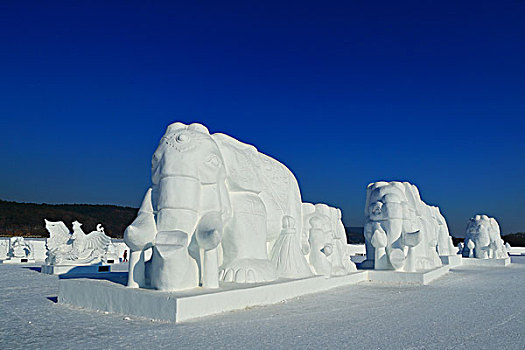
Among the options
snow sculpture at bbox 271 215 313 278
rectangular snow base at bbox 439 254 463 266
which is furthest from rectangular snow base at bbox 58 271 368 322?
rectangular snow base at bbox 439 254 463 266

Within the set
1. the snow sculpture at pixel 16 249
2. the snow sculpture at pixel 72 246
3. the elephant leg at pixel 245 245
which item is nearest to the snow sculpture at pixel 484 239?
the elephant leg at pixel 245 245

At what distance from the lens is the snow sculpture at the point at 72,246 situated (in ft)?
39.9

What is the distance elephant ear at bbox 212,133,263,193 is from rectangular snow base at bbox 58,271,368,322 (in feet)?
5.48

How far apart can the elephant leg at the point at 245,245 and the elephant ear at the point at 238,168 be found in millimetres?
198

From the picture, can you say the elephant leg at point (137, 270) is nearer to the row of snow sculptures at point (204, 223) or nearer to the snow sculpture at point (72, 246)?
the row of snow sculptures at point (204, 223)

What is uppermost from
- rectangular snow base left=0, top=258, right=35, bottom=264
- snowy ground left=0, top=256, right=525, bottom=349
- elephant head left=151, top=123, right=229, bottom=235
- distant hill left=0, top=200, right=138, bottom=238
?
distant hill left=0, top=200, right=138, bottom=238

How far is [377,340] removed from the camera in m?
4.26

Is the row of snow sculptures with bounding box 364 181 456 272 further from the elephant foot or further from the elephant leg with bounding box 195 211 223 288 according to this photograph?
the elephant leg with bounding box 195 211 223 288

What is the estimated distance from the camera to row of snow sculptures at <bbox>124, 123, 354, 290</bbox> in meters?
5.59

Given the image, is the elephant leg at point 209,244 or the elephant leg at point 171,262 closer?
the elephant leg at point 171,262

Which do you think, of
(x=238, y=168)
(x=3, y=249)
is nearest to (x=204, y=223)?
(x=238, y=168)

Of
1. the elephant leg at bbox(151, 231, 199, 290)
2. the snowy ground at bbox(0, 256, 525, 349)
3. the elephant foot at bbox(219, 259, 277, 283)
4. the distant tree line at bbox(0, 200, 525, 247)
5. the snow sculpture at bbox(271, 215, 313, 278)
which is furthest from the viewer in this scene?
the distant tree line at bbox(0, 200, 525, 247)

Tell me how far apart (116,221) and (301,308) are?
47.5m

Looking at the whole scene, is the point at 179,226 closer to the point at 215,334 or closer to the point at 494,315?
the point at 215,334
